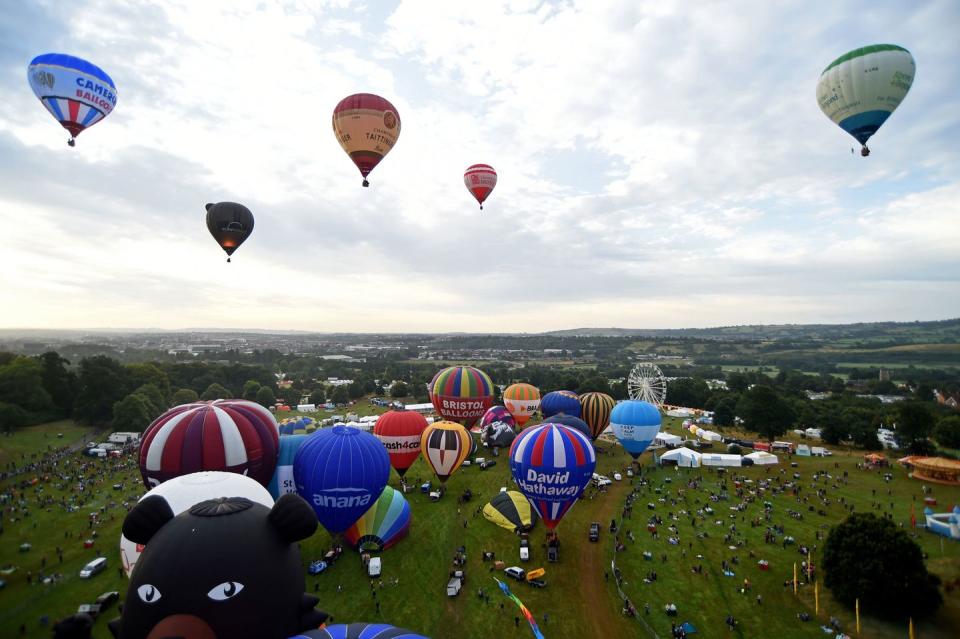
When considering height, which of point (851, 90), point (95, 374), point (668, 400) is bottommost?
point (668, 400)

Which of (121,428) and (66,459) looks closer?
(66,459)

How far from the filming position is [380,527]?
19469 millimetres

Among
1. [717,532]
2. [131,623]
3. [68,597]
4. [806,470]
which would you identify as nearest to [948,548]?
[717,532]

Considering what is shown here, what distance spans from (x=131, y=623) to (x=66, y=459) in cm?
3718

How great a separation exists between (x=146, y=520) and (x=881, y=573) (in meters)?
20.2

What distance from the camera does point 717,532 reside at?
22.4 metres

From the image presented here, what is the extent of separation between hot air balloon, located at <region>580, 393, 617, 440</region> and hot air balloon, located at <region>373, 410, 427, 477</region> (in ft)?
50.0

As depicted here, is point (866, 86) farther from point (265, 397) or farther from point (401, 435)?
point (265, 397)

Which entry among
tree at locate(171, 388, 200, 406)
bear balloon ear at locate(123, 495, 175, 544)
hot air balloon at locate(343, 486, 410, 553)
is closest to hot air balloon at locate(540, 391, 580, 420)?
hot air balloon at locate(343, 486, 410, 553)

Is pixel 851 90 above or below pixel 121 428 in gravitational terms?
above

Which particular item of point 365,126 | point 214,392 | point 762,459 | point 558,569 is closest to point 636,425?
point 762,459

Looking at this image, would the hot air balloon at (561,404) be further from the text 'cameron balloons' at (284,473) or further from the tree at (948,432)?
the tree at (948,432)

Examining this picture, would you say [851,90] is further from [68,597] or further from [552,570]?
[68,597]

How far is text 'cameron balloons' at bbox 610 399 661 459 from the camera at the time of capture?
31.6 metres
